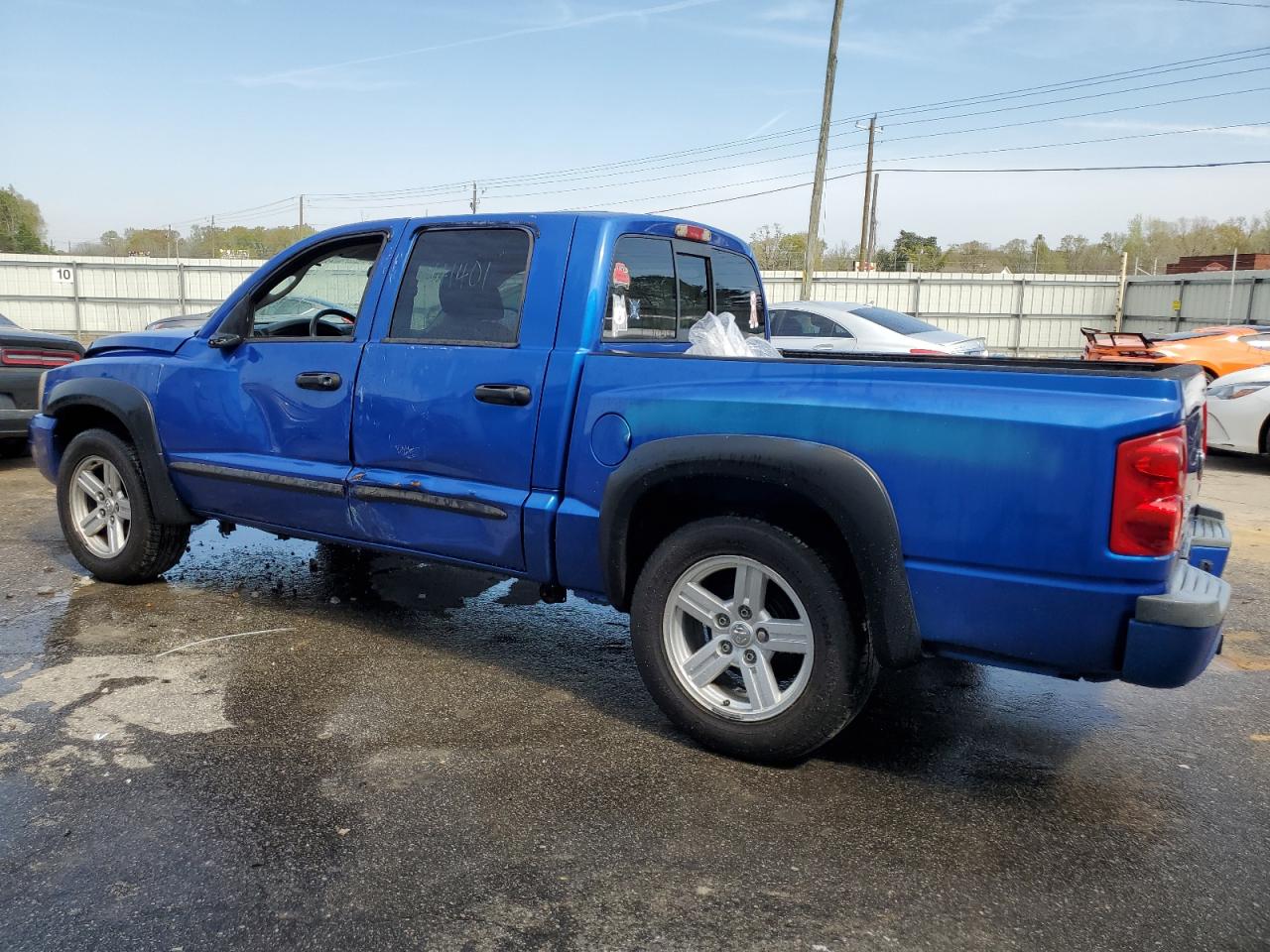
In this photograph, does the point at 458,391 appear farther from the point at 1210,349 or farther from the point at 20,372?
the point at 1210,349

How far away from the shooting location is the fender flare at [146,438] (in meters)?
5.03

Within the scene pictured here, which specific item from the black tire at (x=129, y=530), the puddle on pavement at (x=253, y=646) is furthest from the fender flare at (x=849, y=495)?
the black tire at (x=129, y=530)

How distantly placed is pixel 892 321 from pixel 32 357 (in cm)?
953

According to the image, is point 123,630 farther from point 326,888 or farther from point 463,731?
point 326,888

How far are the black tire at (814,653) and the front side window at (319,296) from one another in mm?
1952

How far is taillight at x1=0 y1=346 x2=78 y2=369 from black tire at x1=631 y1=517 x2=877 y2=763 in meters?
7.04

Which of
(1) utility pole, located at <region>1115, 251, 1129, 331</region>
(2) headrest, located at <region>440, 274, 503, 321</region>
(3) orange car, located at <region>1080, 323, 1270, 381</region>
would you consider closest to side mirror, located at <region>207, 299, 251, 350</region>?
(2) headrest, located at <region>440, 274, 503, 321</region>

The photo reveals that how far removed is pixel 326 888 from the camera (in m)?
2.63

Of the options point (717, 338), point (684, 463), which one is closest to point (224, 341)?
point (717, 338)

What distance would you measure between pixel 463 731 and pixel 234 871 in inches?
41.5

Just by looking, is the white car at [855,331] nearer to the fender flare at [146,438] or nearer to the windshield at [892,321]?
the windshield at [892,321]

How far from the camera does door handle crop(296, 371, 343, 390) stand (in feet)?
14.3

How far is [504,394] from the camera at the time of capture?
3.82m

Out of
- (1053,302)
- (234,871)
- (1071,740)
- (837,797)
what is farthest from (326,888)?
(1053,302)
